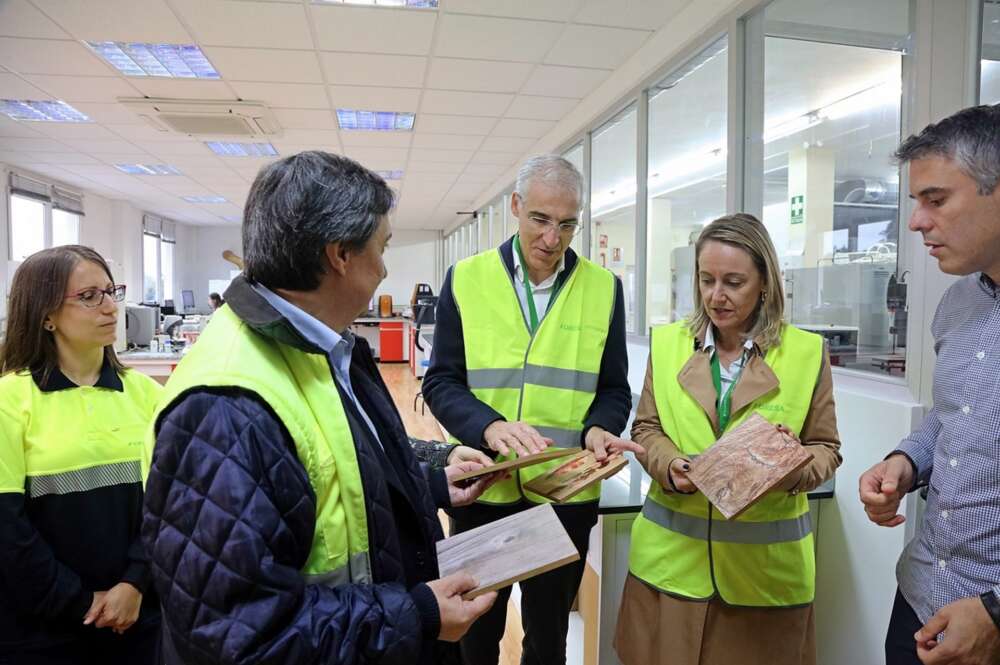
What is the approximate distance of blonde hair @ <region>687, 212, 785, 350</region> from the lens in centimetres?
142

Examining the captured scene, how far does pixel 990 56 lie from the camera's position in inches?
72.0

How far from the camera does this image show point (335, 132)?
5.94 m

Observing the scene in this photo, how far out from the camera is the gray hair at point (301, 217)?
2.66 feet

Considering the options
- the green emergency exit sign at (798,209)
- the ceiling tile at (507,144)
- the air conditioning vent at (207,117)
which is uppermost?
the ceiling tile at (507,144)

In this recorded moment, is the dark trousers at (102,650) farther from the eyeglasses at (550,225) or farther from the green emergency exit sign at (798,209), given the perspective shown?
the green emergency exit sign at (798,209)

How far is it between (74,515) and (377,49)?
338 centimetres

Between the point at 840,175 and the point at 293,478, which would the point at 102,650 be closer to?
the point at 293,478

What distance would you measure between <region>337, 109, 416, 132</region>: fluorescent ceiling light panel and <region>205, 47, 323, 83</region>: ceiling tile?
0.90 metres

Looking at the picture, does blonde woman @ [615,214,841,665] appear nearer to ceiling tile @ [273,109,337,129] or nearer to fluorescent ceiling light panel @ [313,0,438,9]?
fluorescent ceiling light panel @ [313,0,438,9]

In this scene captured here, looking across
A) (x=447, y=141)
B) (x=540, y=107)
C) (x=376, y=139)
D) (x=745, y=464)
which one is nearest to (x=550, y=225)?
(x=745, y=464)

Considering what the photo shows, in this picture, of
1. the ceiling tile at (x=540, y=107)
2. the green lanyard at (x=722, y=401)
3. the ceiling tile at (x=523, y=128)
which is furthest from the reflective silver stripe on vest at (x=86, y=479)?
the ceiling tile at (x=523, y=128)

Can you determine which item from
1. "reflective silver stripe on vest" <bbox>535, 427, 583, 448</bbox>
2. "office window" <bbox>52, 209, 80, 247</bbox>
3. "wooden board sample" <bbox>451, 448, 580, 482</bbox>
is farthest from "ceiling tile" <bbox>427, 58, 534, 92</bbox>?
"office window" <bbox>52, 209, 80, 247</bbox>

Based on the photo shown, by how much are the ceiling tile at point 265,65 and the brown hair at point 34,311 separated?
287 cm

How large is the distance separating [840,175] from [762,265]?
2266 mm
